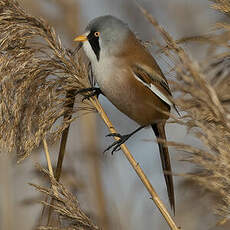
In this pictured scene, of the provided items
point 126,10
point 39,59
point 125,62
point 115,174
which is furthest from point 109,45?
point 126,10

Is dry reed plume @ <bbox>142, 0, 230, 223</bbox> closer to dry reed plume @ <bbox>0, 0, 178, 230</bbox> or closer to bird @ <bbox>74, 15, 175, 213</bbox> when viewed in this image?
dry reed plume @ <bbox>0, 0, 178, 230</bbox>

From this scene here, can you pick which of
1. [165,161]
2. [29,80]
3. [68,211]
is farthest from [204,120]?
[165,161]

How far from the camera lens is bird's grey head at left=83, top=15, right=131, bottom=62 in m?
2.45

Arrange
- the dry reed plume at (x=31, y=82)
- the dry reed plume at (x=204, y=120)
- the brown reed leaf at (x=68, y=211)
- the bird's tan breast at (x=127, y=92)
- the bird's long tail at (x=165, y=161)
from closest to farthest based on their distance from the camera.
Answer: the dry reed plume at (x=204, y=120), the brown reed leaf at (x=68, y=211), the dry reed plume at (x=31, y=82), the bird's long tail at (x=165, y=161), the bird's tan breast at (x=127, y=92)

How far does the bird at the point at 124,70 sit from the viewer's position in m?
2.44

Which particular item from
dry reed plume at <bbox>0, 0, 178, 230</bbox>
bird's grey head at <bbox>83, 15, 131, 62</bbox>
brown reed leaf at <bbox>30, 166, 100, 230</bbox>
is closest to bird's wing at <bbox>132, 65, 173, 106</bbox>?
bird's grey head at <bbox>83, 15, 131, 62</bbox>

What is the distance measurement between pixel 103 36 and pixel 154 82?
1.33 ft

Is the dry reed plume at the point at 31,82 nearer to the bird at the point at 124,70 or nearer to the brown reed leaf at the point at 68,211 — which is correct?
the brown reed leaf at the point at 68,211

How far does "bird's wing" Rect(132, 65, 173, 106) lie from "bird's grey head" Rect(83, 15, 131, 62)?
19 cm

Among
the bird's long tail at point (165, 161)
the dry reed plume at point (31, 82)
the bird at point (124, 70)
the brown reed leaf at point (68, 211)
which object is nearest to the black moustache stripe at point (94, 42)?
the bird at point (124, 70)

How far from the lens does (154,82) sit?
2.63 meters

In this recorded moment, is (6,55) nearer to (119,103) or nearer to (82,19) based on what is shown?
(119,103)

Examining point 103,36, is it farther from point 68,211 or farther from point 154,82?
point 68,211

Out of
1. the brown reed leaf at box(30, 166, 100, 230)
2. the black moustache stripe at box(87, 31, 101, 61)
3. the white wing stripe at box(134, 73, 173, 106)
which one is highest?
→ the black moustache stripe at box(87, 31, 101, 61)
